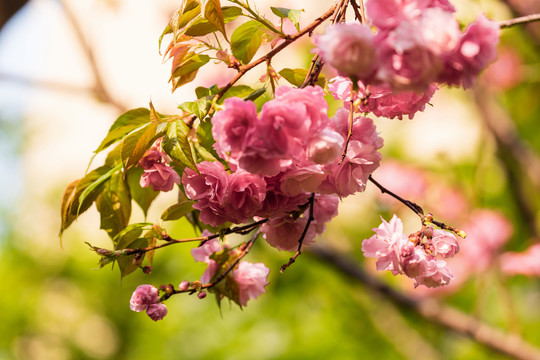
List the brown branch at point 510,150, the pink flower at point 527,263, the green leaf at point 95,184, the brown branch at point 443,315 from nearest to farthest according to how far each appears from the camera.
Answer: the green leaf at point 95,184, the brown branch at point 443,315, the pink flower at point 527,263, the brown branch at point 510,150

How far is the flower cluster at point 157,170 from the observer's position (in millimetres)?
527

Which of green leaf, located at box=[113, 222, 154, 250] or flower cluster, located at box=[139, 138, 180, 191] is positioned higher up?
flower cluster, located at box=[139, 138, 180, 191]

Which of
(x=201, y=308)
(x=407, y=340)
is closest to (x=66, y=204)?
(x=407, y=340)

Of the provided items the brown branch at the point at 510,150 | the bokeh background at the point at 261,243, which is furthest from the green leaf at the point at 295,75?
the brown branch at the point at 510,150

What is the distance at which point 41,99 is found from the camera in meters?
4.90

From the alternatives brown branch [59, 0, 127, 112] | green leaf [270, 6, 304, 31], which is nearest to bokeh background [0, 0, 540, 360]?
brown branch [59, 0, 127, 112]

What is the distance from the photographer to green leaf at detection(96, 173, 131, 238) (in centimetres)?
59

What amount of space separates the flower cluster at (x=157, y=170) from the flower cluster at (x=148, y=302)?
11 cm

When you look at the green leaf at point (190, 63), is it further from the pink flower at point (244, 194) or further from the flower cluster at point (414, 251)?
the flower cluster at point (414, 251)

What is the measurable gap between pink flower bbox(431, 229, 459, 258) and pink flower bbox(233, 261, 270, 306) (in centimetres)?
20

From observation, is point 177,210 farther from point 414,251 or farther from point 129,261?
point 414,251

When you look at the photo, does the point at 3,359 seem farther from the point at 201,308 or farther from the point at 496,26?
the point at 496,26

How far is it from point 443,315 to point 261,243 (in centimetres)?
92

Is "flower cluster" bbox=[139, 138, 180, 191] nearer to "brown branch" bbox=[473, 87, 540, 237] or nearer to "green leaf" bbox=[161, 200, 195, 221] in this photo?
"green leaf" bbox=[161, 200, 195, 221]
